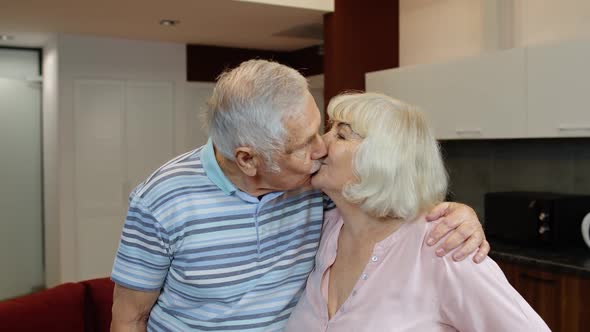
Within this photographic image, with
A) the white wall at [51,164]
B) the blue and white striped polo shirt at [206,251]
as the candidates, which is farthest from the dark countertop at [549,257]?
the white wall at [51,164]

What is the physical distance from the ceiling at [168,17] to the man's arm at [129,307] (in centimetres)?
288

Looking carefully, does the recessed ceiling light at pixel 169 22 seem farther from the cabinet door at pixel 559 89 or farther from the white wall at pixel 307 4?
the cabinet door at pixel 559 89

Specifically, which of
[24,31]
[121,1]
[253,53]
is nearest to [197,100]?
[253,53]

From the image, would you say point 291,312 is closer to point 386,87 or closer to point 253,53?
point 386,87

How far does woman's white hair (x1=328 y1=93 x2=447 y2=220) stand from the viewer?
1485mm

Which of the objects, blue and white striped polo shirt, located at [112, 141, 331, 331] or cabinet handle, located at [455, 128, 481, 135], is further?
cabinet handle, located at [455, 128, 481, 135]

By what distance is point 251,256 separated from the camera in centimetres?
154

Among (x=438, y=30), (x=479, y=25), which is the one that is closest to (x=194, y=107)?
(x=438, y=30)

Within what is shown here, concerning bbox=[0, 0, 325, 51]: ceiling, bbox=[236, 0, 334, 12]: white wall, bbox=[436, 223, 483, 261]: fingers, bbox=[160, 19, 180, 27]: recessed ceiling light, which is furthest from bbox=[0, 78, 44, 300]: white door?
bbox=[436, 223, 483, 261]: fingers

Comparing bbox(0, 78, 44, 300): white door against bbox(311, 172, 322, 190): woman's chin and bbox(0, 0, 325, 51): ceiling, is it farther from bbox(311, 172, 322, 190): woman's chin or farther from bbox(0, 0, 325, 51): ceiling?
bbox(311, 172, 322, 190): woman's chin

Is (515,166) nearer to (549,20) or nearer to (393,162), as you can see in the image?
(549,20)

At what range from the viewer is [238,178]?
59.9 inches

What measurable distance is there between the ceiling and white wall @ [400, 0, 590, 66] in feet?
2.34

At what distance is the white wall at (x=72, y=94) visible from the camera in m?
5.53
